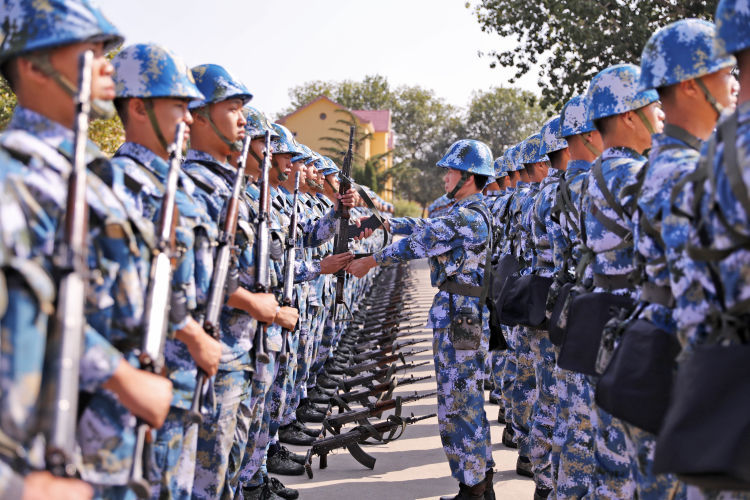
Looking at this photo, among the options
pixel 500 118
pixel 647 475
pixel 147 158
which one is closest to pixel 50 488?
pixel 147 158

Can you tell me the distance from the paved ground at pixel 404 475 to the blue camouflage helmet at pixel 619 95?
319cm

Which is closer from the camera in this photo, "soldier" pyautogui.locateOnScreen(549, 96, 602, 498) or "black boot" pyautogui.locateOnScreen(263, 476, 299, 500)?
"soldier" pyautogui.locateOnScreen(549, 96, 602, 498)

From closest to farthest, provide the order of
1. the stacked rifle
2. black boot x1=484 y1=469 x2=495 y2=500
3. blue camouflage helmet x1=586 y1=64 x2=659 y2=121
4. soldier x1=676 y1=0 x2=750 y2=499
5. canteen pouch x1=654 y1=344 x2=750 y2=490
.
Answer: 1. canteen pouch x1=654 y1=344 x2=750 y2=490
2. soldier x1=676 y1=0 x2=750 y2=499
3. blue camouflage helmet x1=586 y1=64 x2=659 y2=121
4. black boot x1=484 y1=469 x2=495 y2=500
5. the stacked rifle

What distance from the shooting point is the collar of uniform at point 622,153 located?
3895mm

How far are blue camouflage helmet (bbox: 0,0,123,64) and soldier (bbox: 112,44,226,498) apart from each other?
0.75 m

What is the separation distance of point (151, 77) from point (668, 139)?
213 cm

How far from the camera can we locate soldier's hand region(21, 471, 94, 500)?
1877mm

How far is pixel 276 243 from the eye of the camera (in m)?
4.77

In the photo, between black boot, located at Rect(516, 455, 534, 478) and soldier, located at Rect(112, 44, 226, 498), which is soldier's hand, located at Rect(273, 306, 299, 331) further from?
black boot, located at Rect(516, 455, 534, 478)

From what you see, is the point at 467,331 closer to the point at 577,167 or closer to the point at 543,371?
the point at 543,371

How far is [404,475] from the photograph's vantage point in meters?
6.43

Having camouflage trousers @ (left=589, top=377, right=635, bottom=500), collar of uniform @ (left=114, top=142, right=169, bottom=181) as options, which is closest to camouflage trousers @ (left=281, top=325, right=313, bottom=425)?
camouflage trousers @ (left=589, top=377, right=635, bottom=500)

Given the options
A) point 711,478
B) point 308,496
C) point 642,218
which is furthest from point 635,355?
point 308,496

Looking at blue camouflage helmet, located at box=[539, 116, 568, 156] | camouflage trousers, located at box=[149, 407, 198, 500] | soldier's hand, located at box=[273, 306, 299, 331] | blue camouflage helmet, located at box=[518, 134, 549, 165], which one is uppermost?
blue camouflage helmet, located at box=[539, 116, 568, 156]
